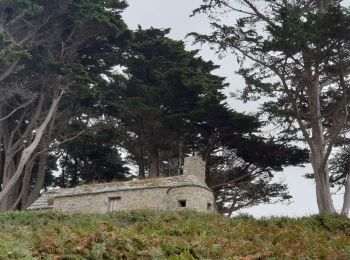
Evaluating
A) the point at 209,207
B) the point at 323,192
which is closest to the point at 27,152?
the point at 209,207

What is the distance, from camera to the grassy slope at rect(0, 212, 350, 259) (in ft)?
31.8

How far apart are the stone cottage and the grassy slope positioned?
204 cm

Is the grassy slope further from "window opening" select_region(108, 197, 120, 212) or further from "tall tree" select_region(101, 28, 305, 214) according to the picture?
"tall tree" select_region(101, 28, 305, 214)

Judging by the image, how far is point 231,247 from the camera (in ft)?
34.7

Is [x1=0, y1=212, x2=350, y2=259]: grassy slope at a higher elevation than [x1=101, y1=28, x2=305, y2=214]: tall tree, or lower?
lower

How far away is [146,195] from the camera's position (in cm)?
1928

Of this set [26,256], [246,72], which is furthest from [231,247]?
[246,72]

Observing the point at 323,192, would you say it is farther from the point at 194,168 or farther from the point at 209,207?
the point at 194,168

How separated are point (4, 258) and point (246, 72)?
46.4 feet

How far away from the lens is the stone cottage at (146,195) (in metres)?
18.7

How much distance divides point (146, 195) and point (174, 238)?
26.4 ft

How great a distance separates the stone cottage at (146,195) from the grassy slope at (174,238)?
204 cm

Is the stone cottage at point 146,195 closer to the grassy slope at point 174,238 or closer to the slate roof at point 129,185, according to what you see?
the slate roof at point 129,185

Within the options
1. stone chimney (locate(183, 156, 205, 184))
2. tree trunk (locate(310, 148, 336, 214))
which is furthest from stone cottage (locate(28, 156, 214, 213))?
tree trunk (locate(310, 148, 336, 214))
